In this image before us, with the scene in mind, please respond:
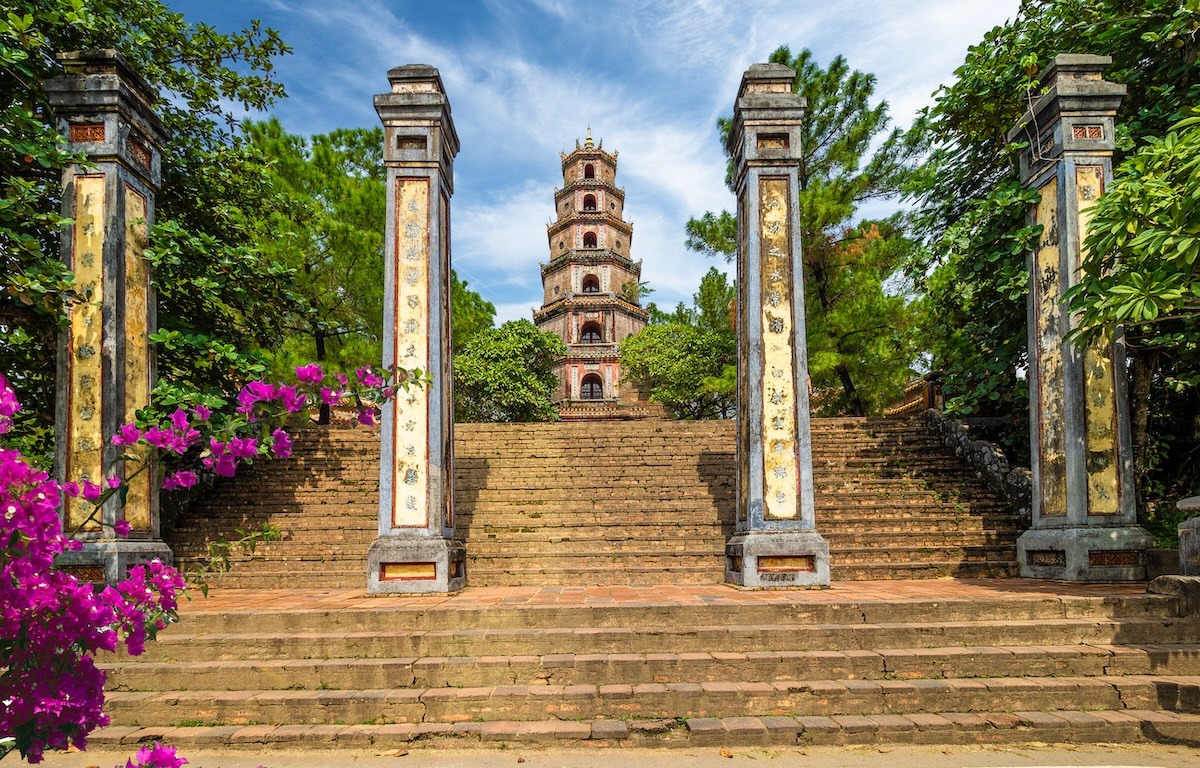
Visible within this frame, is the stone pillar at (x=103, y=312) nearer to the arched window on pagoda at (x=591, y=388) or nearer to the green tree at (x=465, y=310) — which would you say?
the green tree at (x=465, y=310)

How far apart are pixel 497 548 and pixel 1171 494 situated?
8.46 metres

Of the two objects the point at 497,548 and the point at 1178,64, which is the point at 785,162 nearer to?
the point at 1178,64

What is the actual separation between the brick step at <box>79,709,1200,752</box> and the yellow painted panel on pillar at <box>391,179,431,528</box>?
2.88 metres

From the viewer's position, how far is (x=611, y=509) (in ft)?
31.1

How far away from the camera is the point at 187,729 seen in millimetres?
4434

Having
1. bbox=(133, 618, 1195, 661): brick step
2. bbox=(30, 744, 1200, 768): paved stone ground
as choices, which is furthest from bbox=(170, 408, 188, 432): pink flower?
bbox=(133, 618, 1195, 661): brick step

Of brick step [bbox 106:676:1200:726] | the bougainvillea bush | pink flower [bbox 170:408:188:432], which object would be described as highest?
pink flower [bbox 170:408:188:432]

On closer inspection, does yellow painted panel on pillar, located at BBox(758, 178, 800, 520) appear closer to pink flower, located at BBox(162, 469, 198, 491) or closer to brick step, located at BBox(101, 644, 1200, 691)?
brick step, located at BBox(101, 644, 1200, 691)

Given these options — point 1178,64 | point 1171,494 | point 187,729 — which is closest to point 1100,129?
point 1178,64

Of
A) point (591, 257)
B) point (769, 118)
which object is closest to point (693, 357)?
point (591, 257)

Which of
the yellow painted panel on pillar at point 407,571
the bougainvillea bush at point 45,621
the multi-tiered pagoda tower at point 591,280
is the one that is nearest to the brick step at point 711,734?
the yellow painted panel on pillar at point 407,571

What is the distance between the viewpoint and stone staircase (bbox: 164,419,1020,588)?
7.98 metres

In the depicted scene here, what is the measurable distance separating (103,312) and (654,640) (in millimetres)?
6151

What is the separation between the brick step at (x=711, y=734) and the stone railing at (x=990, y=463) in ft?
14.1
